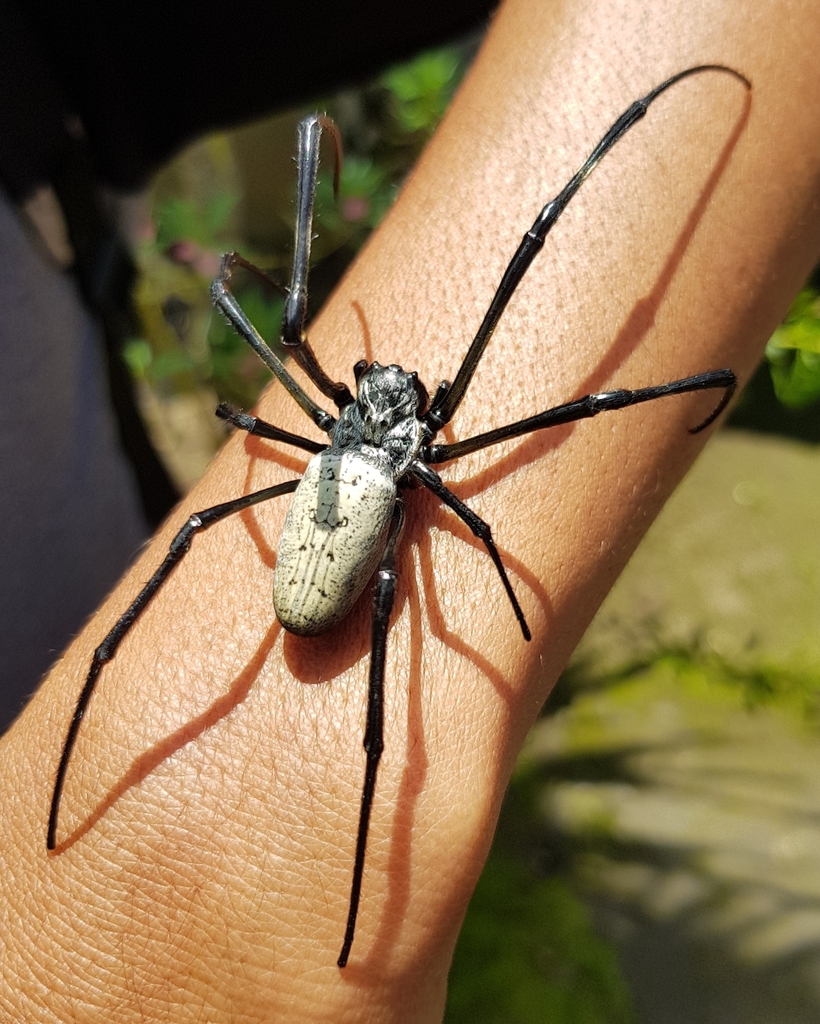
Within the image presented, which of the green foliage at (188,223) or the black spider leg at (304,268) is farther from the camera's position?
the green foliage at (188,223)

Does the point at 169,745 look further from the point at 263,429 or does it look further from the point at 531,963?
the point at 531,963

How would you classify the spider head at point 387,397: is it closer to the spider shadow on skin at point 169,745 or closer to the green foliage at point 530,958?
the spider shadow on skin at point 169,745

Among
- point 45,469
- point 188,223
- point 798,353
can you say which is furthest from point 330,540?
point 188,223

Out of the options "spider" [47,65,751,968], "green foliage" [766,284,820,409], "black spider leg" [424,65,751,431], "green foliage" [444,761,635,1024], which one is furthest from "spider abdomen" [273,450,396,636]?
"green foliage" [444,761,635,1024]

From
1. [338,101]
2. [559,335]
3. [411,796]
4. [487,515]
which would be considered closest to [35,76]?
→ [559,335]

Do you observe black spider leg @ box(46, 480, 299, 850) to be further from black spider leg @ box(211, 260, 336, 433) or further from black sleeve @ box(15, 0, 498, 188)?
black sleeve @ box(15, 0, 498, 188)

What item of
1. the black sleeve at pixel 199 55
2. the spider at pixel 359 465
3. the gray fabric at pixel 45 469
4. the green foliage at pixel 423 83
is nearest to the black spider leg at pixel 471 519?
the spider at pixel 359 465

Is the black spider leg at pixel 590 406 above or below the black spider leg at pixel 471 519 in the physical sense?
above

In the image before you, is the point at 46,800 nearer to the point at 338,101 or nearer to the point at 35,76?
the point at 35,76
